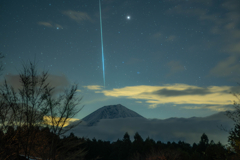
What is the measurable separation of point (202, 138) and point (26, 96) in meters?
65.1

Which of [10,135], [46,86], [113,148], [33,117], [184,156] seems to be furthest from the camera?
[113,148]

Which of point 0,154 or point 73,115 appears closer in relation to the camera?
point 0,154

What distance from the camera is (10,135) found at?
6801 mm

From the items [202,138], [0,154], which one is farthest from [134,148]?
[0,154]

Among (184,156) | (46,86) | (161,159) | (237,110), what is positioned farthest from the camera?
(184,156)

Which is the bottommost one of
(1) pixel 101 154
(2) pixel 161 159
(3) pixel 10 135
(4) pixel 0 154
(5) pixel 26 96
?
(1) pixel 101 154

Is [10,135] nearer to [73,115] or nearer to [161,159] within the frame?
[73,115]

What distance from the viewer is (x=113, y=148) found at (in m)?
66.5

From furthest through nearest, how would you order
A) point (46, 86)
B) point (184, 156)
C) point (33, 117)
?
point (184, 156) → point (46, 86) → point (33, 117)

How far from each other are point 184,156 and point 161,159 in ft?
43.7

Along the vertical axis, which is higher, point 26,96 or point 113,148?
point 26,96

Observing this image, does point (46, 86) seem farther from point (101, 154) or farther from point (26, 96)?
point (101, 154)

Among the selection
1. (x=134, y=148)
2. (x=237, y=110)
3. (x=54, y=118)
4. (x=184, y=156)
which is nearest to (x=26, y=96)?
(x=54, y=118)

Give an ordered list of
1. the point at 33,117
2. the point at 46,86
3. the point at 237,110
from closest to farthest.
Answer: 1. the point at 33,117
2. the point at 46,86
3. the point at 237,110
